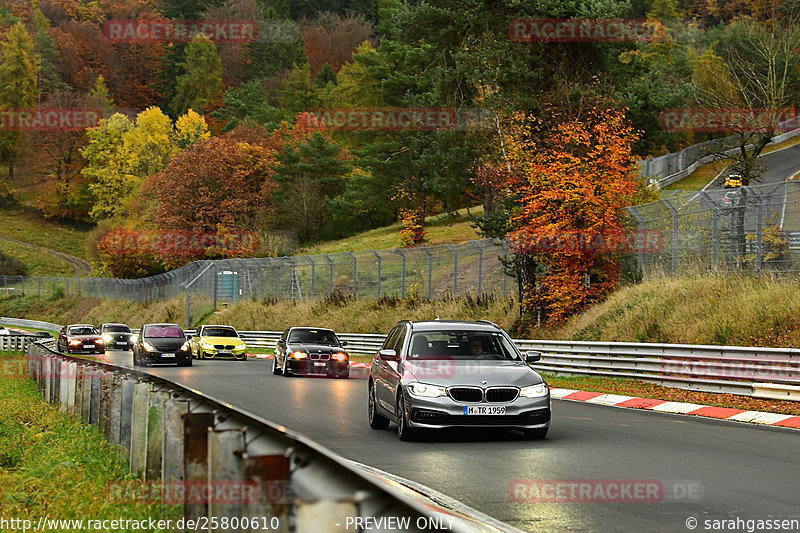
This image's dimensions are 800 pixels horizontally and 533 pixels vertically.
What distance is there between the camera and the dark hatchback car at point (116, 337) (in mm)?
53406

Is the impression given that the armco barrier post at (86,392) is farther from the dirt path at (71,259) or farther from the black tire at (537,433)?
the dirt path at (71,259)

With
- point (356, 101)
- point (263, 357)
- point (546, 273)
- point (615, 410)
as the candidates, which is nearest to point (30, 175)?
point (356, 101)

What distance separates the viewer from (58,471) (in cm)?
1014

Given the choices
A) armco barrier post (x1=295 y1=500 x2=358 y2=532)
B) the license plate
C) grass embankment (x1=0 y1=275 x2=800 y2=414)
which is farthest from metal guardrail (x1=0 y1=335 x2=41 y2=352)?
armco barrier post (x1=295 y1=500 x2=358 y2=532)

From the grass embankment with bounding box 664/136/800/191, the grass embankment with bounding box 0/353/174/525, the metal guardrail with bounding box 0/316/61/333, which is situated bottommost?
the grass embankment with bounding box 0/353/174/525

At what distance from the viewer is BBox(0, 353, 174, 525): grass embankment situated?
26.1 ft

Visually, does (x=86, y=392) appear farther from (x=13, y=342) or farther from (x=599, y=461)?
(x=13, y=342)

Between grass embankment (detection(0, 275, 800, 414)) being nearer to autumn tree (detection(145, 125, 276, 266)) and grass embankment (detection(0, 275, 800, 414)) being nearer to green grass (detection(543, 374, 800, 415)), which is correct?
green grass (detection(543, 374, 800, 415))

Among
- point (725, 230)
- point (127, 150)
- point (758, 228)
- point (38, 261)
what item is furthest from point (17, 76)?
point (758, 228)

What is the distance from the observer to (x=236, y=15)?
169125mm

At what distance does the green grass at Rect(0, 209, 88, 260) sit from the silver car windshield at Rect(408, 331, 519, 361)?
11938 centimetres

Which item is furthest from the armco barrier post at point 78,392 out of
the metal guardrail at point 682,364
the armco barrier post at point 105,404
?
the metal guardrail at point 682,364

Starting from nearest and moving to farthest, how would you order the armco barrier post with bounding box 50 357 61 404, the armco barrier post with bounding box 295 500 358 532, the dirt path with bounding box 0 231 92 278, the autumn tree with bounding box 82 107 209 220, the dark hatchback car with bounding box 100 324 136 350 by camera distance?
the armco barrier post with bounding box 295 500 358 532
the armco barrier post with bounding box 50 357 61 404
the dark hatchback car with bounding box 100 324 136 350
the autumn tree with bounding box 82 107 209 220
the dirt path with bounding box 0 231 92 278

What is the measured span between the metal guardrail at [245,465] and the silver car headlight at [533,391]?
195 inches
